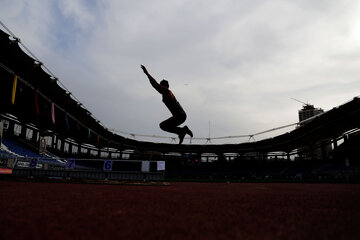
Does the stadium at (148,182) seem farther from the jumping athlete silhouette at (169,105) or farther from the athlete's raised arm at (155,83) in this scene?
the athlete's raised arm at (155,83)

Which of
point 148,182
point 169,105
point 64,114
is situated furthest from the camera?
point 64,114

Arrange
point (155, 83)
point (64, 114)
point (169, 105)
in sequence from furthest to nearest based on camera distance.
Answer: point (64, 114), point (169, 105), point (155, 83)

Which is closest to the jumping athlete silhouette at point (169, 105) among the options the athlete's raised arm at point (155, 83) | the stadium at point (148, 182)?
the athlete's raised arm at point (155, 83)

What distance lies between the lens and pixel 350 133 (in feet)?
106

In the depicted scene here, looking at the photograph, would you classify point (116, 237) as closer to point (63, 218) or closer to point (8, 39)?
point (63, 218)

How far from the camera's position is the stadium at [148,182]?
1.82 metres

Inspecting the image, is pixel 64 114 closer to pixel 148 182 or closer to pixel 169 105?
pixel 148 182

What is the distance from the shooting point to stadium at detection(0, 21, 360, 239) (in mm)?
1824

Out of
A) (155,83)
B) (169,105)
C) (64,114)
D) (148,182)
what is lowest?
(148,182)

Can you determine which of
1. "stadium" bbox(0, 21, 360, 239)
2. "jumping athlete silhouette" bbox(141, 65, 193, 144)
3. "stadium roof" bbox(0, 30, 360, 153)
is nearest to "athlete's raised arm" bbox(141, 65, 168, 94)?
"jumping athlete silhouette" bbox(141, 65, 193, 144)

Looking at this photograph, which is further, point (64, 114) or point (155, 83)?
point (64, 114)

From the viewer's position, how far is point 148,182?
1126 centimetres

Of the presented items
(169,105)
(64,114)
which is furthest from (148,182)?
(64,114)

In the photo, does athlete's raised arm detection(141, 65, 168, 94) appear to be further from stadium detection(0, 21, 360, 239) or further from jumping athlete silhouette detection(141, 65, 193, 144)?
stadium detection(0, 21, 360, 239)
